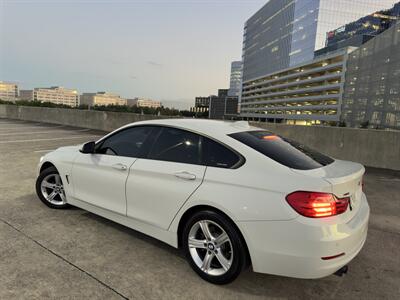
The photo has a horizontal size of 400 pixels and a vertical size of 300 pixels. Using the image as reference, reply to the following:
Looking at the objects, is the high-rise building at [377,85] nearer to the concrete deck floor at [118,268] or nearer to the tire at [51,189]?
the concrete deck floor at [118,268]

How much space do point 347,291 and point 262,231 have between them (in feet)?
3.64

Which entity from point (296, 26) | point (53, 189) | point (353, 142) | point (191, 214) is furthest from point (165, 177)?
point (296, 26)

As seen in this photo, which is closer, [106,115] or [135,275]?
[135,275]

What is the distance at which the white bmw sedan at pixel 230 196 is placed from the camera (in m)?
Answer: 2.28

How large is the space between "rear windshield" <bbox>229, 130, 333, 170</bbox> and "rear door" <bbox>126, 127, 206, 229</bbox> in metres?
0.52

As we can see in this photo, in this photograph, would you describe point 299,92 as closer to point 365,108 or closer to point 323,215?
point 365,108

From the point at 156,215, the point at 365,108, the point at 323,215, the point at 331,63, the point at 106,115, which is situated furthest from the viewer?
the point at 331,63

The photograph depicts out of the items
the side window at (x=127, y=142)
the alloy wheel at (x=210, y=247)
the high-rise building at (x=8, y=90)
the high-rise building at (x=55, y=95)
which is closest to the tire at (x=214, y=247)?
the alloy wheel at (x=210, y=247)

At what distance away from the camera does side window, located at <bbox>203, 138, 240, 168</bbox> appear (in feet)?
8.84

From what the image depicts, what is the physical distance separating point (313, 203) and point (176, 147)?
1.50 metres

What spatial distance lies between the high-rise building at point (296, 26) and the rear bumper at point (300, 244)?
319 ft

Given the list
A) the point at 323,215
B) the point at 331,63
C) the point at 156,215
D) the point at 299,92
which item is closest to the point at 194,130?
the point at 156,215

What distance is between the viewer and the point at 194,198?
270 cm

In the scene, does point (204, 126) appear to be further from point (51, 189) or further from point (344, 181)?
point (51, 189)
